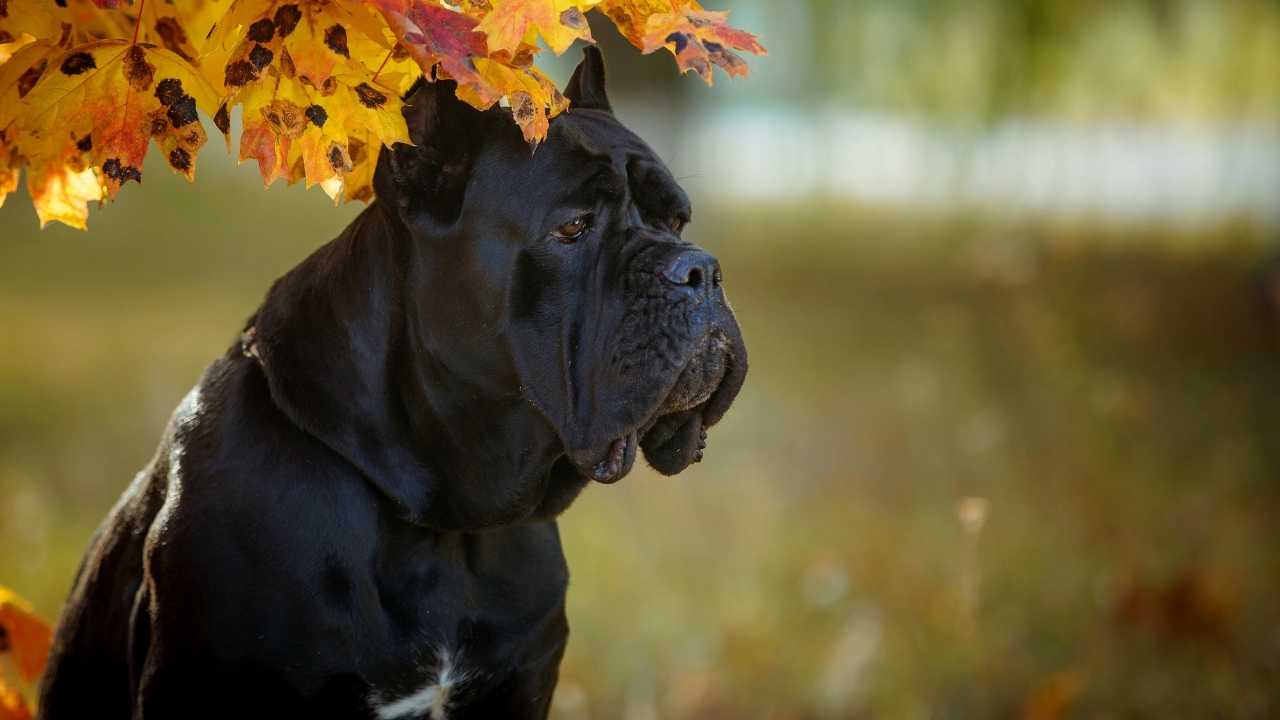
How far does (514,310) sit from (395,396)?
0.93 ft

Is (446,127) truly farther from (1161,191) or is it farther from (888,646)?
(1161,191)

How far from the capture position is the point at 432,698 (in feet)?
8.38

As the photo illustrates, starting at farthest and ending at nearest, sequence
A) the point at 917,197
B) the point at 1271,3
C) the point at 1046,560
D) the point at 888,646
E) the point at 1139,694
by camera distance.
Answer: the point at 917,197
the point at 1271,3
the point at 1046,560
the point at 888,646
the point at 1139,694

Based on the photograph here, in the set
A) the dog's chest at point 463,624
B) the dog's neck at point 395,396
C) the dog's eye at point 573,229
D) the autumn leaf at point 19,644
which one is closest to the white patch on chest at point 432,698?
the dog's chest at point 463,624

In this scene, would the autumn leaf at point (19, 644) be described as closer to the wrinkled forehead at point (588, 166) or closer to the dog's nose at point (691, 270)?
the wrinkled forehead at point (588, 166)

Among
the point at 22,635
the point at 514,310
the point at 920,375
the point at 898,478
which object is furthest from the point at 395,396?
the point at 920,375

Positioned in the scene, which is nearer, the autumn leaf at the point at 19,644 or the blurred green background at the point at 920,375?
the autumn leaf at the point at 19,644

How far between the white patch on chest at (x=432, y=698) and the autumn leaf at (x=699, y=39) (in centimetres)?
118

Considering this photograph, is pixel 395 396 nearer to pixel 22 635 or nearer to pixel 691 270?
pixel 691 270

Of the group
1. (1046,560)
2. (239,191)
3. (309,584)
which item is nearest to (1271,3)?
(1046,560)

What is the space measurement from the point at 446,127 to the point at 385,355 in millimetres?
444

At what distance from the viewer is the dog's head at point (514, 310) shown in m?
2.50

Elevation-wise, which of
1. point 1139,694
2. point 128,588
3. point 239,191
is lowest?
point 239,191

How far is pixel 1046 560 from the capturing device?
229 inches
